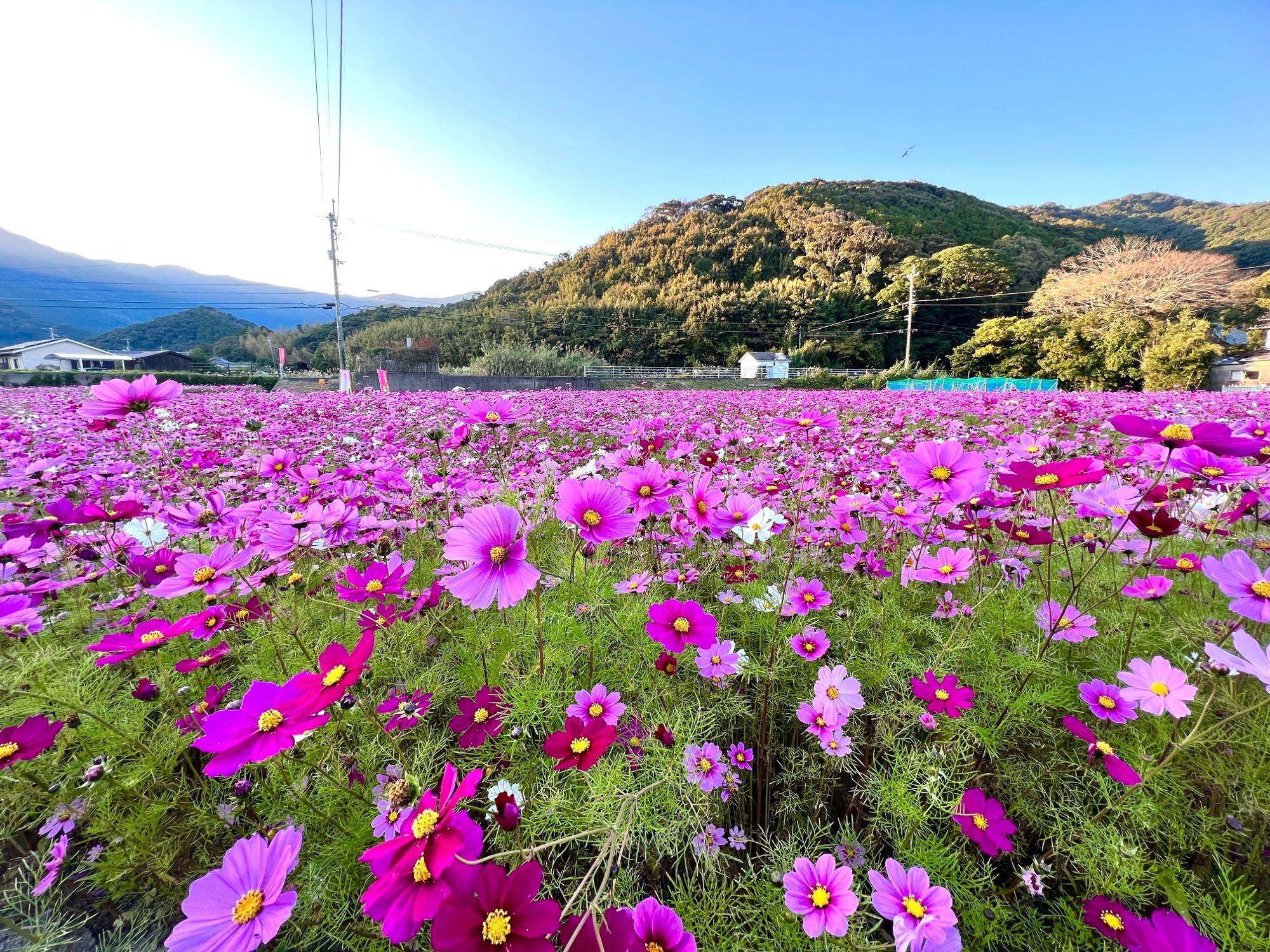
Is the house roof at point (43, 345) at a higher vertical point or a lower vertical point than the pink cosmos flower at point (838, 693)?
higher

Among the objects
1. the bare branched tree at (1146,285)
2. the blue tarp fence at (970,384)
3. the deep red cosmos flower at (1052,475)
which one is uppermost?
the bare branched tree at (1146,285)

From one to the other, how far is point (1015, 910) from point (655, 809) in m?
0.57

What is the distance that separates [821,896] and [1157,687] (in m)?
0.69

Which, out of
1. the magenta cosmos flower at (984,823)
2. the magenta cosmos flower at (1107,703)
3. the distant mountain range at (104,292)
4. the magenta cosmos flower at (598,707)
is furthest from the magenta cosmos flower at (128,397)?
the distant mountain range at (104,292)

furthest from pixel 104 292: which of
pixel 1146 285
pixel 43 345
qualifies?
pixel 1146 285

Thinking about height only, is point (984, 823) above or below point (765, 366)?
below

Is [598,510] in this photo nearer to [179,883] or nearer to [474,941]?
[474,941]

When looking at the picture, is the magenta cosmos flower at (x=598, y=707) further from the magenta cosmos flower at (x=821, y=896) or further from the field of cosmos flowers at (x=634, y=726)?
the magenta cosmos flower at (x=821, y=896)

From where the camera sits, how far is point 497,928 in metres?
0.41

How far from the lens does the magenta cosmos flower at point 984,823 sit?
0.68 m

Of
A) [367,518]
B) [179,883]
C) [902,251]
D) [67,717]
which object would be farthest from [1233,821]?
[902,251]

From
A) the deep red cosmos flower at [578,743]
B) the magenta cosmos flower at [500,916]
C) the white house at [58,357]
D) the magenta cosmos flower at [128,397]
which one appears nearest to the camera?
the magenta cosmos flower at [500,916]

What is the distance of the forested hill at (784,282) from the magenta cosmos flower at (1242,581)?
28.1 meters

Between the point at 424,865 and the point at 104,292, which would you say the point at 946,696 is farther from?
the point at 104,292
